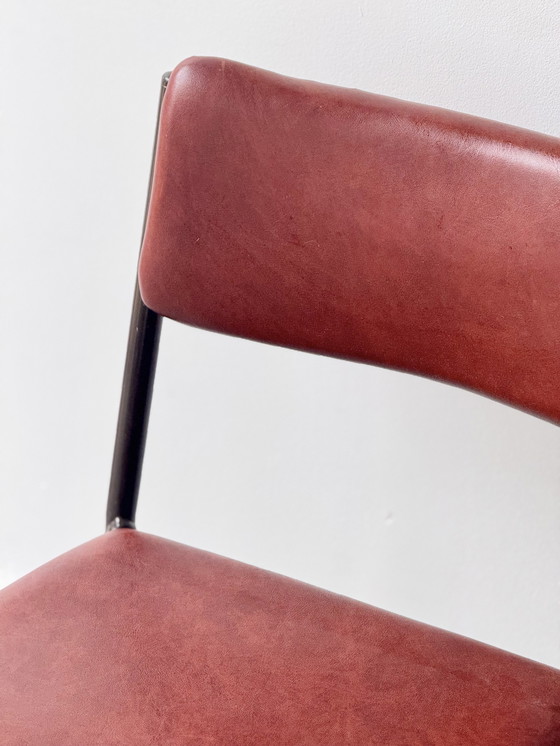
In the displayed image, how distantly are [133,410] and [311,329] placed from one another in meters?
0.17

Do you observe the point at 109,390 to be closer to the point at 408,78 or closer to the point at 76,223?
the point at 76,223

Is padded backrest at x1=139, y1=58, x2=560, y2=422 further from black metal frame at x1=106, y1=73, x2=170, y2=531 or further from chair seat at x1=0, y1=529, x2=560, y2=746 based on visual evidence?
chair seat at x1=0, y1=529, x2=560, y2=746

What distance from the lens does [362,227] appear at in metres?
0.58

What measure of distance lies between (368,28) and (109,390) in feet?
1.50

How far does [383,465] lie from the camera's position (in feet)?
2.92

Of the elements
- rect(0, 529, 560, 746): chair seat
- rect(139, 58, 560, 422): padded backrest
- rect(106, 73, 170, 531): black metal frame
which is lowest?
rect(0, 529, 560, 746): chair seat

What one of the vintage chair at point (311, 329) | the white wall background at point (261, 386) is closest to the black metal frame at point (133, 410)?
the vintage chair at point (311, 329)

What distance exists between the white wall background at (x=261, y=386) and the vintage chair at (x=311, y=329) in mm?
191

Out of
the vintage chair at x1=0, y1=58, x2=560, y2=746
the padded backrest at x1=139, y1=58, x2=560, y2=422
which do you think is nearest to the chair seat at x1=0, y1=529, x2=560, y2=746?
the vintage chair at x1=0, y1=58, x2=560, y2=746

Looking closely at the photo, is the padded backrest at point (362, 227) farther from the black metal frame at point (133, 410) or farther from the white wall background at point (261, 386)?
the white wall background at point (261, 386)

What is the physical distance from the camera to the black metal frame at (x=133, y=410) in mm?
681

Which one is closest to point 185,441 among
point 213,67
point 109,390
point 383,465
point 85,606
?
point 109,390

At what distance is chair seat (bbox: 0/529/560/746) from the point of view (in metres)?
0.52

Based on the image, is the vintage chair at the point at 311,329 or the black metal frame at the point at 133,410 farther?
the black metal frame at the point at 133,410
